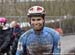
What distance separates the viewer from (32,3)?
3100cm

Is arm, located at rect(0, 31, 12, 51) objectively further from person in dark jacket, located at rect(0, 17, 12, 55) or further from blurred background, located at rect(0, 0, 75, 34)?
blurred background, located at rect(0, 0, 75, 34)

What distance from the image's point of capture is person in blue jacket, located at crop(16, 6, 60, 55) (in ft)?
16.6

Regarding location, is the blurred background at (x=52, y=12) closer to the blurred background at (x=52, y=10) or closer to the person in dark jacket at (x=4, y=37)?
the blurred background at (x=52, y=10)

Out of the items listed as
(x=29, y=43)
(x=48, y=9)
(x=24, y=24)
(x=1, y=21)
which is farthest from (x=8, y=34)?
(x=48, y=9)

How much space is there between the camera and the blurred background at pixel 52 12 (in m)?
23.4

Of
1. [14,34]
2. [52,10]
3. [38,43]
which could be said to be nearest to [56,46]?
[38,43]

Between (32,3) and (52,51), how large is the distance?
2591cm

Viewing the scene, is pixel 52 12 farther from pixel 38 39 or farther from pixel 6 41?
pixel 38 39

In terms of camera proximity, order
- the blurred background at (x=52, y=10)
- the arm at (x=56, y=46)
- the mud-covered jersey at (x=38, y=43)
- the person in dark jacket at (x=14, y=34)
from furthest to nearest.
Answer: the blurred background at (x=52, y=10)
the person in dark jacket at (x=14, y=34)
the mud-covered jersey at (x=38, y=43)
the arm at (x=56, y=46)

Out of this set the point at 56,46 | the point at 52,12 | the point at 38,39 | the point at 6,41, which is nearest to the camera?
the point at 56,46

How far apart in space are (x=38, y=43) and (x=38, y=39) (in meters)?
0.06

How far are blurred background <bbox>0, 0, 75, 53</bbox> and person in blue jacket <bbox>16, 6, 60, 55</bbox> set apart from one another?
53.7 ft

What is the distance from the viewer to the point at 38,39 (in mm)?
5230

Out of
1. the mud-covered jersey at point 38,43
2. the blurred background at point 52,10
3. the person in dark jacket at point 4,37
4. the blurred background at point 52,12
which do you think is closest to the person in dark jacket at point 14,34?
the person in dark jacket at point 4,37
